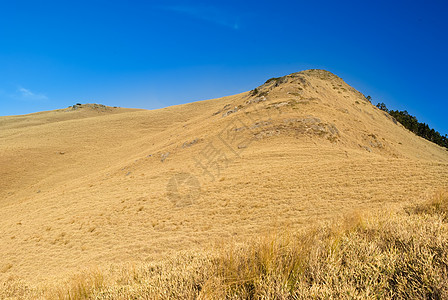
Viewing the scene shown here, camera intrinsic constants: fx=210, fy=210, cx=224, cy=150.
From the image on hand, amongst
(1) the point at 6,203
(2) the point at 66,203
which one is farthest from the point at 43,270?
(1) the point at 6,203

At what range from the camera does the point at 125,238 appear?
34.9ft

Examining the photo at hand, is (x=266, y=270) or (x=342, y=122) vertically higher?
(x=342, y=122)

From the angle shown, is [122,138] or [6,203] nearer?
[6,203]

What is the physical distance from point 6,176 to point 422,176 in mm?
47444

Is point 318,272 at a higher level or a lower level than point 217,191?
higher

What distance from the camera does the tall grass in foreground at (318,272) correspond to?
2.37m

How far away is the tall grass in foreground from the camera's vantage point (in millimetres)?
2373

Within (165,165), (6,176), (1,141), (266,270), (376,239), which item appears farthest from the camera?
(1,141)

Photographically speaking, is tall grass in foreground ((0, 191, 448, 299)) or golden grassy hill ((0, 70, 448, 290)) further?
golden grassy hill ((0, 70, 448, 290))

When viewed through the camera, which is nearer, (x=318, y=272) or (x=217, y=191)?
(x=318, y=272)

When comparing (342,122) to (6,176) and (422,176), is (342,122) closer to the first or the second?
(422,176)

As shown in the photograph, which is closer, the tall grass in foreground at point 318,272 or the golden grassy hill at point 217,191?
the tall grass in foreground at point 318,272

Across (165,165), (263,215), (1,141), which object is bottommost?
(263,215)

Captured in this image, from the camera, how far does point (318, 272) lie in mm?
2639
